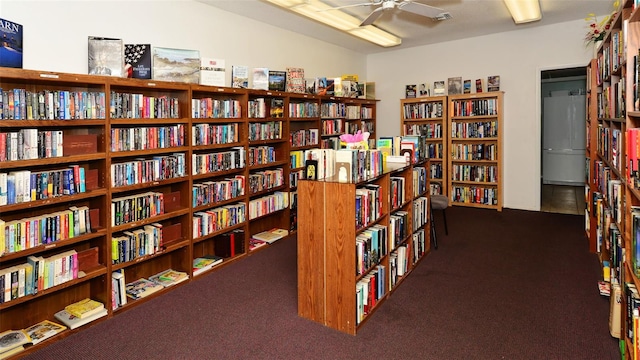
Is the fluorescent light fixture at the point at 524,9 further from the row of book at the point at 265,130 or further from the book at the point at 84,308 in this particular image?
the book at the point at 84,308

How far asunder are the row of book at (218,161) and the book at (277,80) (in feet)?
3.41

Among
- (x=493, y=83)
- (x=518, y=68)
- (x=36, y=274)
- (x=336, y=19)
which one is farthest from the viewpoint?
(x=493, y=83)

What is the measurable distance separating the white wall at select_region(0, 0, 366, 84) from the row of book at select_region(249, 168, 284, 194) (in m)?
1.30

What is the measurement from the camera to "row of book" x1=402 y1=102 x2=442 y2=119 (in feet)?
24.2

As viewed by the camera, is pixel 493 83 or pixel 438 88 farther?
pixel 438 88

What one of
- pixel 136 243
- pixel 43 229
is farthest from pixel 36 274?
pixel 136 243

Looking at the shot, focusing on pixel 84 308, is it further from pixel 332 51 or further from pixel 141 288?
pixel 332 51

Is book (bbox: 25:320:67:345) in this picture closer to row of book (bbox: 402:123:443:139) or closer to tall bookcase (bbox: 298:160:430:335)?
tall bookcase (bbox: 298:160:430:335)

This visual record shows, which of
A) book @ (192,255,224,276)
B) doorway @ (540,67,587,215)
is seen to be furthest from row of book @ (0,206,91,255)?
doorway @ (540,67,587,215)

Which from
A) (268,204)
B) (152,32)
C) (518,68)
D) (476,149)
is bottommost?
(268,204)

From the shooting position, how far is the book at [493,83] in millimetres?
6910

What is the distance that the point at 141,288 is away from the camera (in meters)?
3.72

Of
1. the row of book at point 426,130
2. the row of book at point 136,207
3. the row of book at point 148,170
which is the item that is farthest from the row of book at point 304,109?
the row of book at point 426,130

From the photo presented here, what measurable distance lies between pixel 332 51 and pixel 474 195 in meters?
3.67
